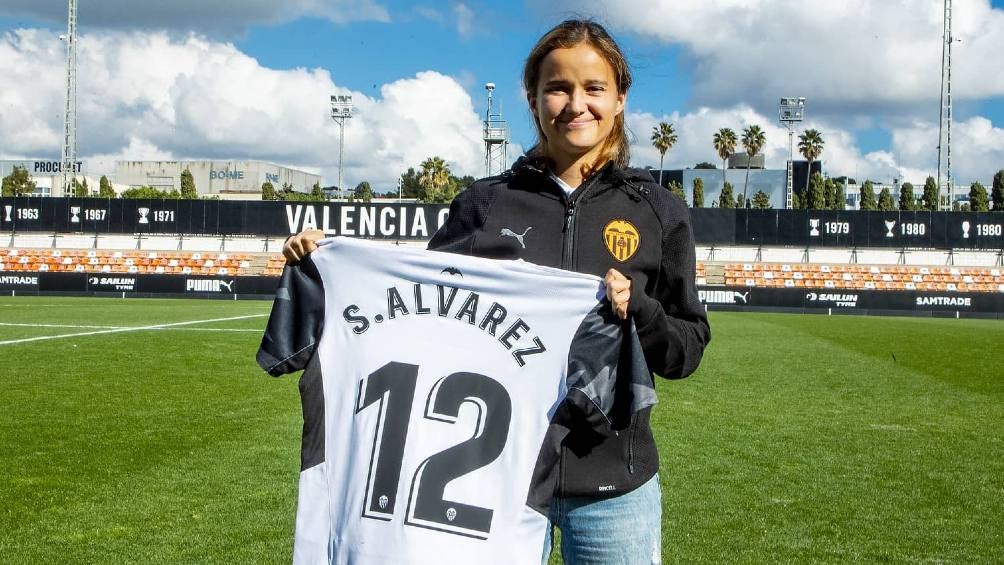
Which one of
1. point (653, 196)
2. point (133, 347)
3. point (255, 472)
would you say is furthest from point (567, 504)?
point (133, 347)

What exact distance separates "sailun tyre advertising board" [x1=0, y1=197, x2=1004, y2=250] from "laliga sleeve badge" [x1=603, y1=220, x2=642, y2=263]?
3850 centimetres

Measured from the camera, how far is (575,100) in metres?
2.27

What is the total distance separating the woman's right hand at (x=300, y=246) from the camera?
2510mm

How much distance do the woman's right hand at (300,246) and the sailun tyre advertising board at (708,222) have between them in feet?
125

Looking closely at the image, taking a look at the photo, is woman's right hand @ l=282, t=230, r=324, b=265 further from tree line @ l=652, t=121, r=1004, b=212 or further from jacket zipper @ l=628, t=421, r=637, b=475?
tree line @ l=652, t=121, r=1004, b=212

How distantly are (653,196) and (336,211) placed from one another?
3865 cm

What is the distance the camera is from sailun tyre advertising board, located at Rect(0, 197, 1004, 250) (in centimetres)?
4034

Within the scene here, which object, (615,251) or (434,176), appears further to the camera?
(434,176)

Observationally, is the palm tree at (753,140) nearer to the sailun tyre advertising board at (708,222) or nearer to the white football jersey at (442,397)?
the sailun tyre advertising board at (708,222)

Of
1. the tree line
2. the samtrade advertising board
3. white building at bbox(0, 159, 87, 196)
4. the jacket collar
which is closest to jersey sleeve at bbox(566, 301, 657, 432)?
the jacket collar

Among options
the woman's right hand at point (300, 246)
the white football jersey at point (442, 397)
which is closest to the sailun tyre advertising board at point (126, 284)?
the woman's right hand at point (300, 246)

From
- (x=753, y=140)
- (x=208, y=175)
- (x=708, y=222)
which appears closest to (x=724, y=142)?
(x=753, y=140)

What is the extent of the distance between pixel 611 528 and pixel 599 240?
683 millimetres

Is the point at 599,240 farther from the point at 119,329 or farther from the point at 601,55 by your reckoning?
the point at 119,329
